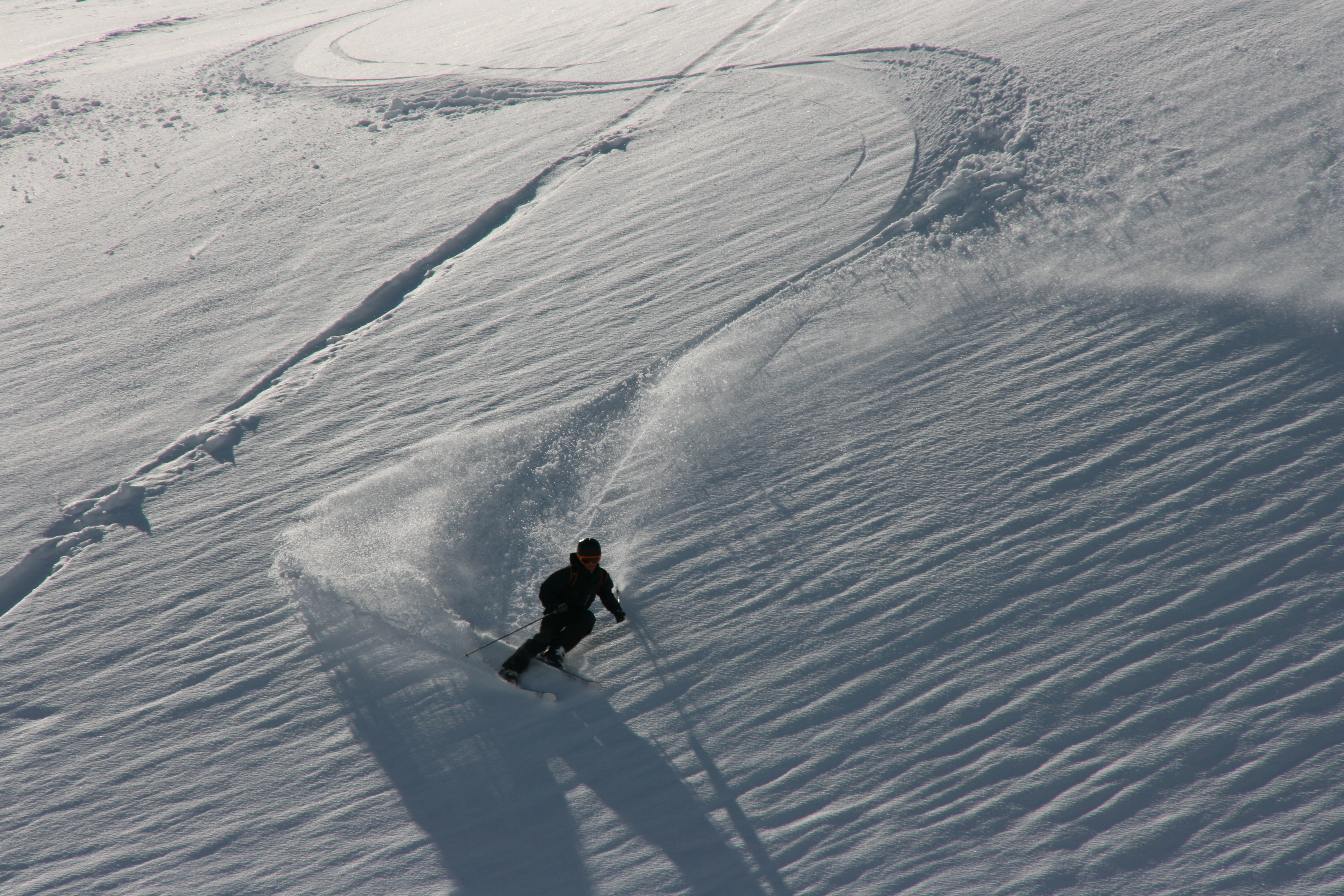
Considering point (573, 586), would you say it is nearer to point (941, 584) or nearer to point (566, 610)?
point (566, 610)

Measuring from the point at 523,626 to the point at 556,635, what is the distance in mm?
256

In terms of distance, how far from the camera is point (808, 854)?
3.41 metres

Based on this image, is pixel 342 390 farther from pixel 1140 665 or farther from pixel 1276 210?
pixel 1276 210

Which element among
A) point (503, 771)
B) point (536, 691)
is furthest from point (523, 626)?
point (503, 771)

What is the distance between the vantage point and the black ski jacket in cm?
404

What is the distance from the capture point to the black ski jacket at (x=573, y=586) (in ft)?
13.3

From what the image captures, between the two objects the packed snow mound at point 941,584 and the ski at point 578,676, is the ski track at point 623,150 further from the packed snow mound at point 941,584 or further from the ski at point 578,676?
the ski at point 578,676

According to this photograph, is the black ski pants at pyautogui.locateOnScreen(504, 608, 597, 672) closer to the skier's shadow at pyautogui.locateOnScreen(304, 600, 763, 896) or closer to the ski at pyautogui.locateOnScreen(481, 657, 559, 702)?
the ski at pyautogui.locateOnScreen(481, 657, 559, 702)

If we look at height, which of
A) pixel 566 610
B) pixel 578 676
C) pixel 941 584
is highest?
pixel 566 610

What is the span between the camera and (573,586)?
4059mm

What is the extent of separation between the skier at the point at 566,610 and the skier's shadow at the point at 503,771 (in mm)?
214

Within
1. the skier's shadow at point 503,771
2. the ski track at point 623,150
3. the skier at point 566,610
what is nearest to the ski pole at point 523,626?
the skier at point 566,610

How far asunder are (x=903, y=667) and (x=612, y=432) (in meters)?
2.58

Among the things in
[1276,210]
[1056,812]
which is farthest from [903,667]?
[1276,210]
